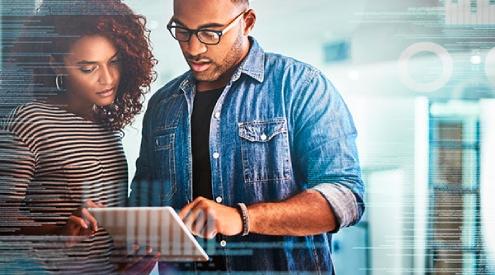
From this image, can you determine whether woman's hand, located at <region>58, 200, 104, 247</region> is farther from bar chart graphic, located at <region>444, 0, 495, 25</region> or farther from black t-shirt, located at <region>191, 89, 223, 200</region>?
bar chart graphic, located at <region>444, 0, 495, 25</region>

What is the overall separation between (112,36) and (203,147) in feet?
1.39

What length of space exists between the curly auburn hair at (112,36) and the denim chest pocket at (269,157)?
14.3 inches

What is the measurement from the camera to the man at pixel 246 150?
207 centimetres

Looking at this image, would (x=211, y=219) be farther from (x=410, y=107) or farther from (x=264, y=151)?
(x=410, y=107)

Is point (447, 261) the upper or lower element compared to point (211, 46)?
lower

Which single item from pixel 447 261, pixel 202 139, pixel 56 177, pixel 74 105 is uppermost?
pixel 74 105

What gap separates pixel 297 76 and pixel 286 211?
392 millimetres

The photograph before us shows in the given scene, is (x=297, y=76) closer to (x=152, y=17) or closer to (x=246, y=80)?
(x=246, y=80)

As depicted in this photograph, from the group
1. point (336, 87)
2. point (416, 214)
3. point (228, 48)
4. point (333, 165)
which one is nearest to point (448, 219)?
point (416, 214)

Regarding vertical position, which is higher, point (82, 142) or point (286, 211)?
point (82, 142)

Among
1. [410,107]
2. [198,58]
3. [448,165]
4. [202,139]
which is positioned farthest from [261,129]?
[448,165]

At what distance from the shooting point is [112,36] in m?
2.13

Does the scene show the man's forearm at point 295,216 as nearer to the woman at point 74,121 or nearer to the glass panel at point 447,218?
the glass panel at point 447,218

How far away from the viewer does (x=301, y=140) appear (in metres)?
2.07
